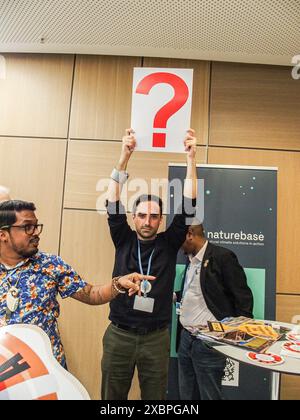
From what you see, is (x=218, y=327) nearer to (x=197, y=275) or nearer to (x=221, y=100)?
(x=197, y=275)

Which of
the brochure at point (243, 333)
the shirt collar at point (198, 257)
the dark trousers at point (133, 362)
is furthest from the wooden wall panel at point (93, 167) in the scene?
the brochure at point (243, 333)

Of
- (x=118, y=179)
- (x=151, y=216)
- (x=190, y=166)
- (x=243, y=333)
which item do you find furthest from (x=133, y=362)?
(x=190, y=166)

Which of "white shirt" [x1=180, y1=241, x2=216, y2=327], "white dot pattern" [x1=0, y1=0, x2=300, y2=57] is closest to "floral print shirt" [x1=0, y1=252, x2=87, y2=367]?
"white shirt" [x1=180, y1=241, x2=216, y2=327]

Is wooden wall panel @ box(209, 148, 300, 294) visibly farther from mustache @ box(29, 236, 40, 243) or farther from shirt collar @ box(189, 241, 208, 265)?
mustache @ box(29, 236, 40, 243)

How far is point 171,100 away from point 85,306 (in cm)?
121

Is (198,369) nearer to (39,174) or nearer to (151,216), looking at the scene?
(151,216)

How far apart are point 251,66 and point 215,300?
1561mm

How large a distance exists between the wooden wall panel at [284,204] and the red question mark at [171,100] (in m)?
0.57

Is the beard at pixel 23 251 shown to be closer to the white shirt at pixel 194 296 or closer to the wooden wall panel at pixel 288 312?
the white shirt at pixel 194 296

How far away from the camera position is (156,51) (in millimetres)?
1954

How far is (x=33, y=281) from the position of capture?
4.65 ft
